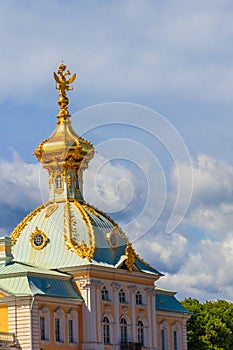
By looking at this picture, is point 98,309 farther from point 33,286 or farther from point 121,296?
point 33,286

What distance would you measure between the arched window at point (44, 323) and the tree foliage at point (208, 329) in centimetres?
3613

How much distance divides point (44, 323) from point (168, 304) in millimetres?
21748

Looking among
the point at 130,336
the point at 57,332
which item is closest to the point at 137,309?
the point at 130,336

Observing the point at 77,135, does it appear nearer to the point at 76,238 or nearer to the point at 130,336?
the point at 76,238

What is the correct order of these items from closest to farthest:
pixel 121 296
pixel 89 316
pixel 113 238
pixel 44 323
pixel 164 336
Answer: pixel 44 323 → pixel 89 316 → pixel 121 296 → pixel 113 238 → pixel 164 336

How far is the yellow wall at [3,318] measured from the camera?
328 ft

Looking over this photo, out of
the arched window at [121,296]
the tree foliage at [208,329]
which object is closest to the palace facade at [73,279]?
the arched window at [121,296]

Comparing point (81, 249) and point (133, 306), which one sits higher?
point (81, 249)

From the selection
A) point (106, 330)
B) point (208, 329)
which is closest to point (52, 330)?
point (106, 330)

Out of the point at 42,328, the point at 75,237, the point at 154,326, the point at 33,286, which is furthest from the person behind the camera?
the point at 154,326

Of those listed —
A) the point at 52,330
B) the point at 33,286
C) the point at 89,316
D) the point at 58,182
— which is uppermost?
the point at 58,182

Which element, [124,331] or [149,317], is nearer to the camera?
[124,331]

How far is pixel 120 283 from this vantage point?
110 meters

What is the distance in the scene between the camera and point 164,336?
387 ft
